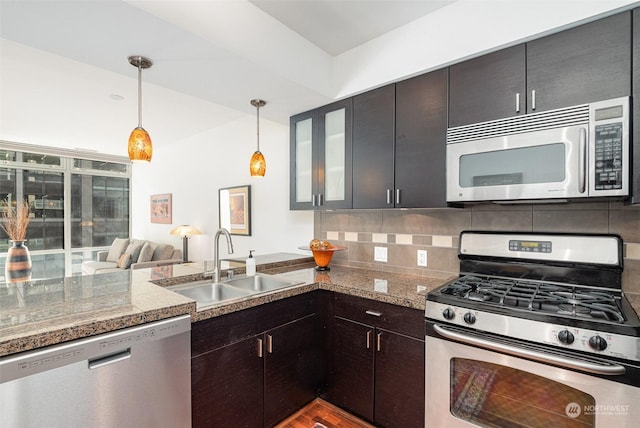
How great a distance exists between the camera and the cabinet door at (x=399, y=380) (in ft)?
5.27

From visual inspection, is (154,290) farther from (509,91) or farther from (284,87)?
(509,91)

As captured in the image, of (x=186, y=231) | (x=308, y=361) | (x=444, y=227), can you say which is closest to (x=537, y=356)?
(x=444, y=227)

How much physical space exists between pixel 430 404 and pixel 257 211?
254cm

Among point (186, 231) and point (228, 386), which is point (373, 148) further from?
point (186, 231)

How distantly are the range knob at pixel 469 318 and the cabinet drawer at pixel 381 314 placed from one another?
23cm

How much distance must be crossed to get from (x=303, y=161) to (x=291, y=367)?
1603 millimetres

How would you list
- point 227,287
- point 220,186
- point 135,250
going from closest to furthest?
point 227,287 < point 220,186 < point 135,250

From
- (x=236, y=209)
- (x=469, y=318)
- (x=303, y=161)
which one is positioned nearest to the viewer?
(x=469, y=318)

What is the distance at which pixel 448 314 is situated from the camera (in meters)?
1.46

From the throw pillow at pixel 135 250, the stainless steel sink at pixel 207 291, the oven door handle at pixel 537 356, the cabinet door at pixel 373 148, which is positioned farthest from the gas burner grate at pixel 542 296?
the throw pillow at pixel 135 250

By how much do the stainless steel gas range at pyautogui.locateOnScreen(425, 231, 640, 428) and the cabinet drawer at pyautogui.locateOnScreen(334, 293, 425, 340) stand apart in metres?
0.08

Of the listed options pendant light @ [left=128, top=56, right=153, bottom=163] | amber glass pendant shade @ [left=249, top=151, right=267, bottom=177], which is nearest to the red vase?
pendant light @ [left=128, top=56, right=153, bottom=163]

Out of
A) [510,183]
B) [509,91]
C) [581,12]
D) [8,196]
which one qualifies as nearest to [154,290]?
[510,183]

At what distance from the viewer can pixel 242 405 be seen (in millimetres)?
1596
